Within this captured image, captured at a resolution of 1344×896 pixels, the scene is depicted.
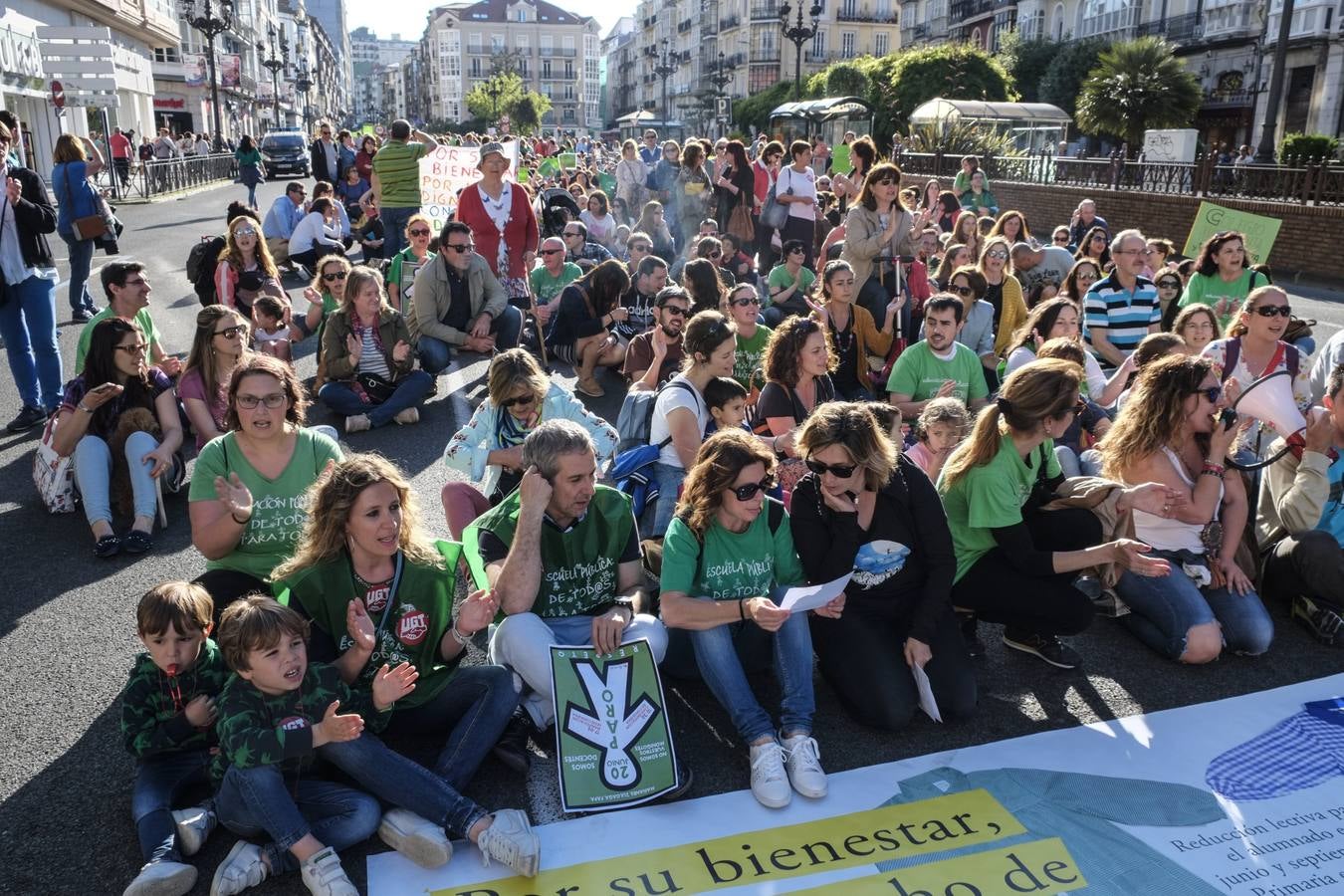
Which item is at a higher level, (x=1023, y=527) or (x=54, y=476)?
(x=1023, y=527)

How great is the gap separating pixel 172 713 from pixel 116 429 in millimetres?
2854

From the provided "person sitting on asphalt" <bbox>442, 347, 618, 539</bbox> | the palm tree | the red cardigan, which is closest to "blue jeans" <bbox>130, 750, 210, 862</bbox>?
"person sitting on asphalt" <bbox>442, 347, 618, 539</bbox>

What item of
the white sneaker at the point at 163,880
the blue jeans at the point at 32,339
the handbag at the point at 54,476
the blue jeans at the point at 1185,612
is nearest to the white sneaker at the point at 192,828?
the white sneaker at the point at 163,880

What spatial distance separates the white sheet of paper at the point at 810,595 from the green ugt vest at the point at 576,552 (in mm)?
682

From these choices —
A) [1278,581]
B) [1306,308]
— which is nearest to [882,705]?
[1278,581]

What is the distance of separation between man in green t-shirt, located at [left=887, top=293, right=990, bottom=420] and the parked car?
3899 cm

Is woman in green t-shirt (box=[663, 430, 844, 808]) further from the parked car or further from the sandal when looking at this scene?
the parked car

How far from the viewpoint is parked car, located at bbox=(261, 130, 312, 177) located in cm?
4009

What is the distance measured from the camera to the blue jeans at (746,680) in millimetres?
3701

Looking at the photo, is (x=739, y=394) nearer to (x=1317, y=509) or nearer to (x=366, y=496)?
(x=366, y=496)

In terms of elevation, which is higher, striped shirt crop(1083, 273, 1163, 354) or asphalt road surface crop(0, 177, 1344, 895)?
striped shirt crop(1083, 273, 1163, 354)

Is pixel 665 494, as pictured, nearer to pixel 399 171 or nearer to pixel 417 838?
pixel 417 838

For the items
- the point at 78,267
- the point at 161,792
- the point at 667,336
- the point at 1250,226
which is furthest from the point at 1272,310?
the point at 78,267

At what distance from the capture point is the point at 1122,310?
24.8ft
